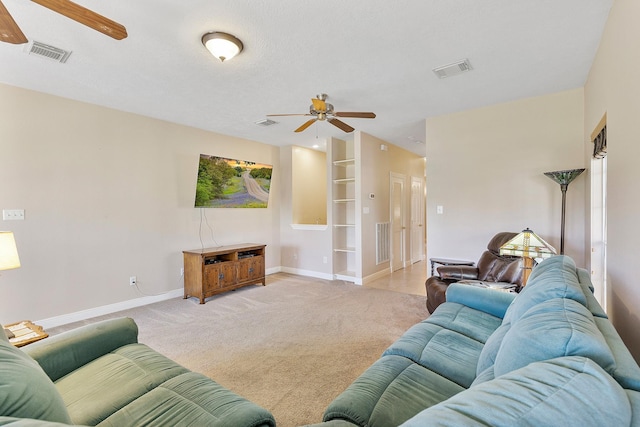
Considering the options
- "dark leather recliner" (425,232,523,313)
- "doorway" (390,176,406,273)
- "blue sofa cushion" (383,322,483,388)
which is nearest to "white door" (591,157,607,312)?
"dark leather recliner" (425,232,523,313)

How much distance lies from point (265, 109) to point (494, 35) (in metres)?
2.65

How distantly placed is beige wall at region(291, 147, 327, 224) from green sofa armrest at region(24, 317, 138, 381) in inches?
175

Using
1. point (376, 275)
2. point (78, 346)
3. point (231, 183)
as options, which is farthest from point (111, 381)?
point (376, 275)

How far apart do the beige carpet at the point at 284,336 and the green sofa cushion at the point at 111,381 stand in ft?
2.55

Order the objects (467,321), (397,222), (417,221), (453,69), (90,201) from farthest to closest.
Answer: (417,221) → (397,222) → (90,201) → (453,69) → (467,321)

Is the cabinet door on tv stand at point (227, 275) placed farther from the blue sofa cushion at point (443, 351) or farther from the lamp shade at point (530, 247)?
the lamp shade at point (530, 247)

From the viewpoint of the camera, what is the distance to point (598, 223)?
3018 millimetres

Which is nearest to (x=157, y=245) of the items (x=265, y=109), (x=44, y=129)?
(x=44, y=129)

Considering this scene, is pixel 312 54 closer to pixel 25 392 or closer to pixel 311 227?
pixel 25 392

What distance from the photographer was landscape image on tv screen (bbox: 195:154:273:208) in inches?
187

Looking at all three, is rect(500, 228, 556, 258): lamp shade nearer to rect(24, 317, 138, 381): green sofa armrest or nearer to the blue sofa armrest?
the blue sofa armrest

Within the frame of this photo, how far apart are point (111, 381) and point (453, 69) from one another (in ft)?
11.5

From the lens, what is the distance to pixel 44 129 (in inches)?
130

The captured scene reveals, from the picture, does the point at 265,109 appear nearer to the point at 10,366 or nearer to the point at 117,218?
the point at 117,218
